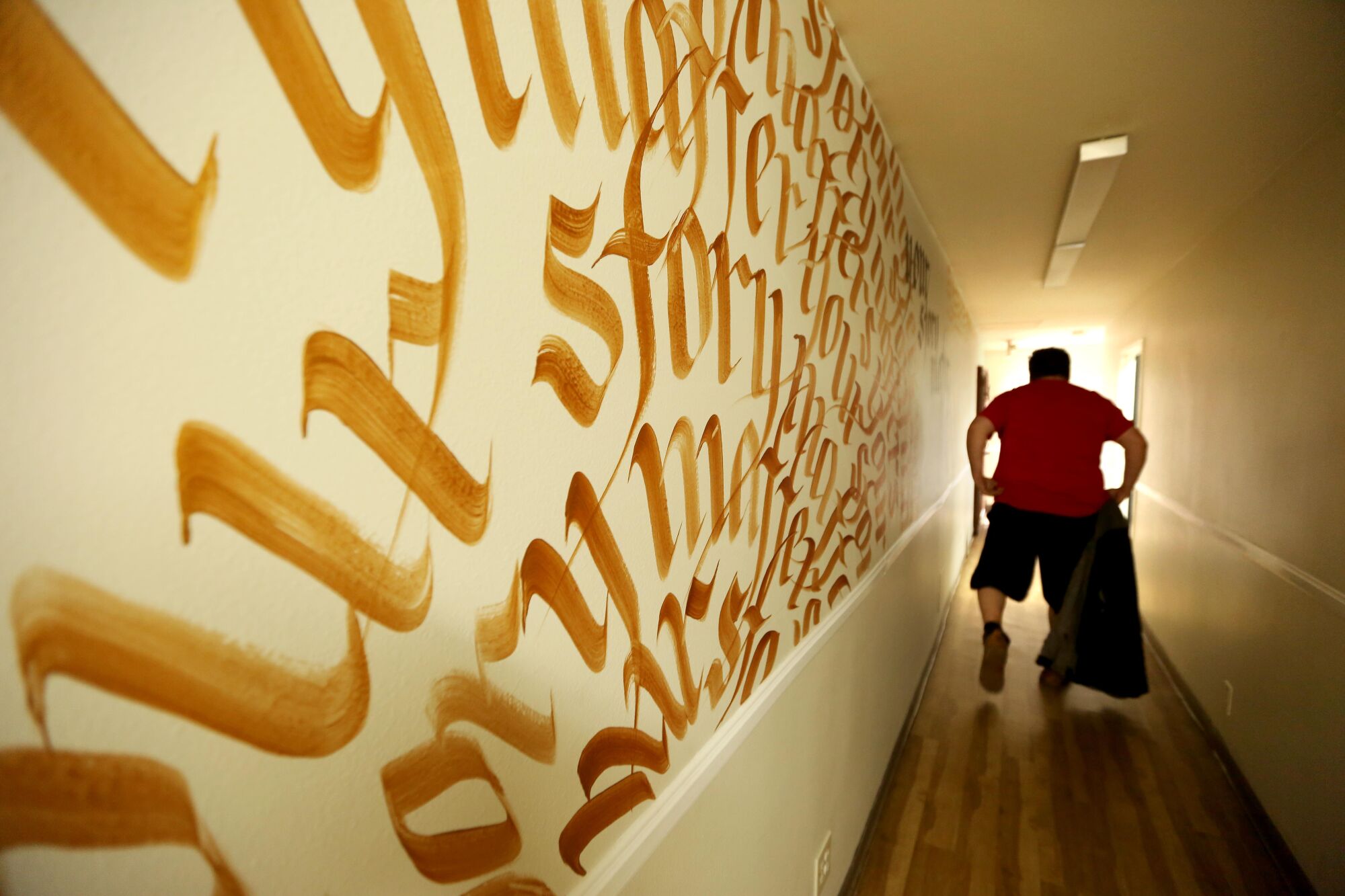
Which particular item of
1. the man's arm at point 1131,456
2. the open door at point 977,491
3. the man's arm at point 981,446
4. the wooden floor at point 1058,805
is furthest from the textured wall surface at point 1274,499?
the open door at point 977,491

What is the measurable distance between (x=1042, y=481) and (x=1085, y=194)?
1.30 metres

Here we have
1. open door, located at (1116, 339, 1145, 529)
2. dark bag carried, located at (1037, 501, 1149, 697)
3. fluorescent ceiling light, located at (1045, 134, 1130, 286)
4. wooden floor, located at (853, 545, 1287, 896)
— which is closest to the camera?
wooden floor, located at (853, 545, 1287, 896)

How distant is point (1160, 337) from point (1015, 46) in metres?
3.54

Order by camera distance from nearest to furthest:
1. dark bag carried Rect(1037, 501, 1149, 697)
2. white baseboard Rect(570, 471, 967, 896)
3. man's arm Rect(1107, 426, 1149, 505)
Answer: white baseboard Rect(570, 471, 967, 896) < dark bag carried Rect(1037, 501, 1149, 697) < man's arm Rect(1107, 426, 1149, 505)

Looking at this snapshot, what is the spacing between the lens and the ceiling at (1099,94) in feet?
4.82

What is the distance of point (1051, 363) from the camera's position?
289cm

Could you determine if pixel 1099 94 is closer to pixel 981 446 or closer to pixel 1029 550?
pixel 981 446

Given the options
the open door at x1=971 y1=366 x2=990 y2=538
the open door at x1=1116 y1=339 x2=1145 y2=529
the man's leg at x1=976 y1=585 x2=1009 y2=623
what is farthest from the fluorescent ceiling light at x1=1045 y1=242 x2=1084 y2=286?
the open door at x1=971 y1=366 x2=990 y2=538

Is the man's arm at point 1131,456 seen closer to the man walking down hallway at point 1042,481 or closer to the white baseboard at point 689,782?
the man walking down hallway at point 1042,481

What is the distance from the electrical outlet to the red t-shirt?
1.99m

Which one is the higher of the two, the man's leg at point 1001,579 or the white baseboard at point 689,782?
the white baseboard at point 689,782

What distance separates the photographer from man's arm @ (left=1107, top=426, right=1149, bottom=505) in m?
2.75

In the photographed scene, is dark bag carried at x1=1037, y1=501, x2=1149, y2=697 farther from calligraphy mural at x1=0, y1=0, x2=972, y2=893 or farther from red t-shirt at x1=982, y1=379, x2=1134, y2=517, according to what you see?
calligraphy mural at x1=0, y1=0, x2=972, y2=893

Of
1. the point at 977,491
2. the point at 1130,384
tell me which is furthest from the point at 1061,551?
the point at 977,491
